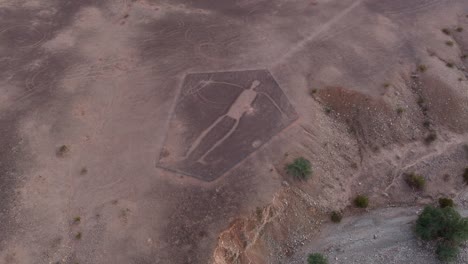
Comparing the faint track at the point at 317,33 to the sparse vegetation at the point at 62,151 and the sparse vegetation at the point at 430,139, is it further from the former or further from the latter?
the sparse vegetation at the point at 62,151

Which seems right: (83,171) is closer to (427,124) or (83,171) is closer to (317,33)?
(317,33)

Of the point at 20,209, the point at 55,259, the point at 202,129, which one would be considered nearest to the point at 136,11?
the point at 202,129

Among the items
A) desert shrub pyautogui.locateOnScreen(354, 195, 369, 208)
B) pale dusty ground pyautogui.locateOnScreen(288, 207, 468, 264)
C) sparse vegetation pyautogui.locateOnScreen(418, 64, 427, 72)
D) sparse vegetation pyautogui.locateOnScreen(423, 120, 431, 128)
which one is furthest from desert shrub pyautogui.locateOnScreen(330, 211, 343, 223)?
sparse vegetation pyautogui.locateOnScreen(418, 64, 427, 72)

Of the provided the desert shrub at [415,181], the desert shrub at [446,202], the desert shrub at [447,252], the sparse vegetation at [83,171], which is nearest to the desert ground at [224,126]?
the sparse vegetation at [83,171]

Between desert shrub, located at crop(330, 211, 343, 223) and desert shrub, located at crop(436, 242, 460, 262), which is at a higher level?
desert shrub, located at crop(436, 242, 460, 262)

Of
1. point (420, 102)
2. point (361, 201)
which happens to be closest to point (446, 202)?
point (361, 201)

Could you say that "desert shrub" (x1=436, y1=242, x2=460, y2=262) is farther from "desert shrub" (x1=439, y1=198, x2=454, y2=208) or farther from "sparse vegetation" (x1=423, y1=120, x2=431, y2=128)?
"sparse vegetation" (x1=423, y1=120, x2=431, y2=128)

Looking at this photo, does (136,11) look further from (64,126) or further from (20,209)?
(20,209)
